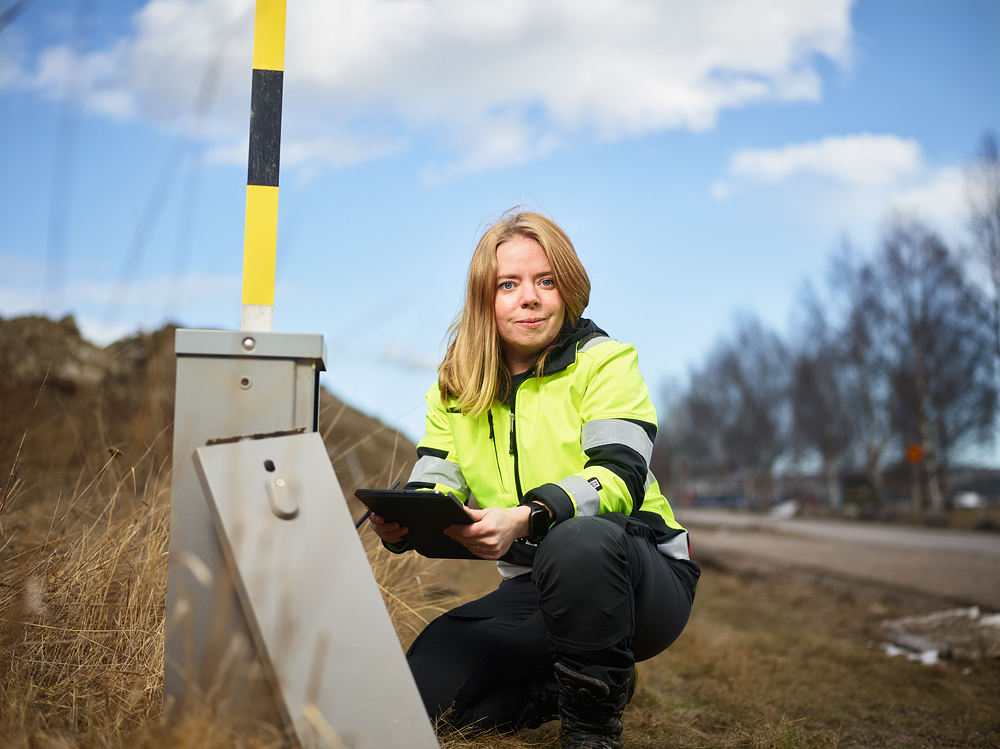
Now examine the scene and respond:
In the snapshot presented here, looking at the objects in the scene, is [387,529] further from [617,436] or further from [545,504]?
[617,436]

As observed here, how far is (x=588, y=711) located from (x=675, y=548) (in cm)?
53

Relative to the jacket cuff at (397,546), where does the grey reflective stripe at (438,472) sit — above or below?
above

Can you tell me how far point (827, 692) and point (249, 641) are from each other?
286 centimetres

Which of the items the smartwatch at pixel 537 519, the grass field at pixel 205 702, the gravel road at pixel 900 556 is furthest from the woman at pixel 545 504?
the gravel road at pixel 900 556

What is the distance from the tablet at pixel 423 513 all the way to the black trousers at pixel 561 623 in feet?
0.77

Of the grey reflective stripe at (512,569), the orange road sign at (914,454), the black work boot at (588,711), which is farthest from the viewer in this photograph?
the orange road sign at (914,454)

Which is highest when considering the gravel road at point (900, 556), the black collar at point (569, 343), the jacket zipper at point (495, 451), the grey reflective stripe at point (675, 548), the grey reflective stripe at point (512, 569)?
the black collar at point (569, 343)

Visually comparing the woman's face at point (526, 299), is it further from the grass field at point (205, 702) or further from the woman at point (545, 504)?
the grass field at point (205, 702)

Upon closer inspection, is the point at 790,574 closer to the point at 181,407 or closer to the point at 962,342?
the point at 181,407

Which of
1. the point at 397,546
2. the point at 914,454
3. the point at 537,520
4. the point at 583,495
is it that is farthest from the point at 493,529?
the point at 914,454

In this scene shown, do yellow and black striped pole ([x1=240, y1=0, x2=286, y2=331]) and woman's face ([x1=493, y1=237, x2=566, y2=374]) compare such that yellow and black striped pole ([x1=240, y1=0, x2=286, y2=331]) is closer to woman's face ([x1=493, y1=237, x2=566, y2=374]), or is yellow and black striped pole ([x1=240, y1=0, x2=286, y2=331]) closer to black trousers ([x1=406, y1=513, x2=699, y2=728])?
woman's face ([x1=493, y1=237, x2=566, y2=374])

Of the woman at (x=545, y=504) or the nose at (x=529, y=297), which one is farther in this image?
the nose at (x=529, y=297)

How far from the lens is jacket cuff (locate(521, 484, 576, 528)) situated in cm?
172

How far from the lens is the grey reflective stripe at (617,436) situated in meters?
1.87
